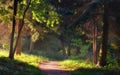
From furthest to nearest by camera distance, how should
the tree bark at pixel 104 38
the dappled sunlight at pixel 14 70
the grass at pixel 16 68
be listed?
1. the tree bark at pixel 104 38
2. the grass at pixel 16 68
3. the dappled sunlight at pixel 14 70

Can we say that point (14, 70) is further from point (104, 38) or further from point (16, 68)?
point (104, 38)

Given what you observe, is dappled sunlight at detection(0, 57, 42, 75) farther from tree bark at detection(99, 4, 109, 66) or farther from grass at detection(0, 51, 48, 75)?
tree bark at detection(99, 4, 109, 66)

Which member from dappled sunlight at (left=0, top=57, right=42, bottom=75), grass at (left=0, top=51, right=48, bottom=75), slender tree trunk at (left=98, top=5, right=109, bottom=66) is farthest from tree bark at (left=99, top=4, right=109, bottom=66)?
dappled sunlight at (left=0, top=57, right=42, bottom=75)

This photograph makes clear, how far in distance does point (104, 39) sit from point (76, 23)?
4.08m

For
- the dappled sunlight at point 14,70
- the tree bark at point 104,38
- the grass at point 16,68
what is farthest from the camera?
the tree bark at point 104,38

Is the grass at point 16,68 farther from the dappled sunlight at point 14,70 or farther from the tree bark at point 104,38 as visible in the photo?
the tree bark at point 104,38

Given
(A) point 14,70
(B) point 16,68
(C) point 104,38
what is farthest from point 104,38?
(A) point 14,70

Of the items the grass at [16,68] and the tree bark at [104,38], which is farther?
the tree bark at [104,38]

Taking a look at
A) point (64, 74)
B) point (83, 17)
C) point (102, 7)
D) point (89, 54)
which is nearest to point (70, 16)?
point (102, 7)

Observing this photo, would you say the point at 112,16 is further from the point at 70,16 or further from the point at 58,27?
the point at 58,27

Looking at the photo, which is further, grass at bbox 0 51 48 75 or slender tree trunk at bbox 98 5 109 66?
slender tree trunk at bbox 98 5 109 66

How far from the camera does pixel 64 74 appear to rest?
21.8 metres

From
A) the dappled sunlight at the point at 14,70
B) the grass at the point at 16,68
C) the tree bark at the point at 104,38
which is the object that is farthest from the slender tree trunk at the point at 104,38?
the dappled sunlight at the point at 14,70

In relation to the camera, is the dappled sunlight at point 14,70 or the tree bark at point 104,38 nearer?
the dappled sunlight at point 14,70
